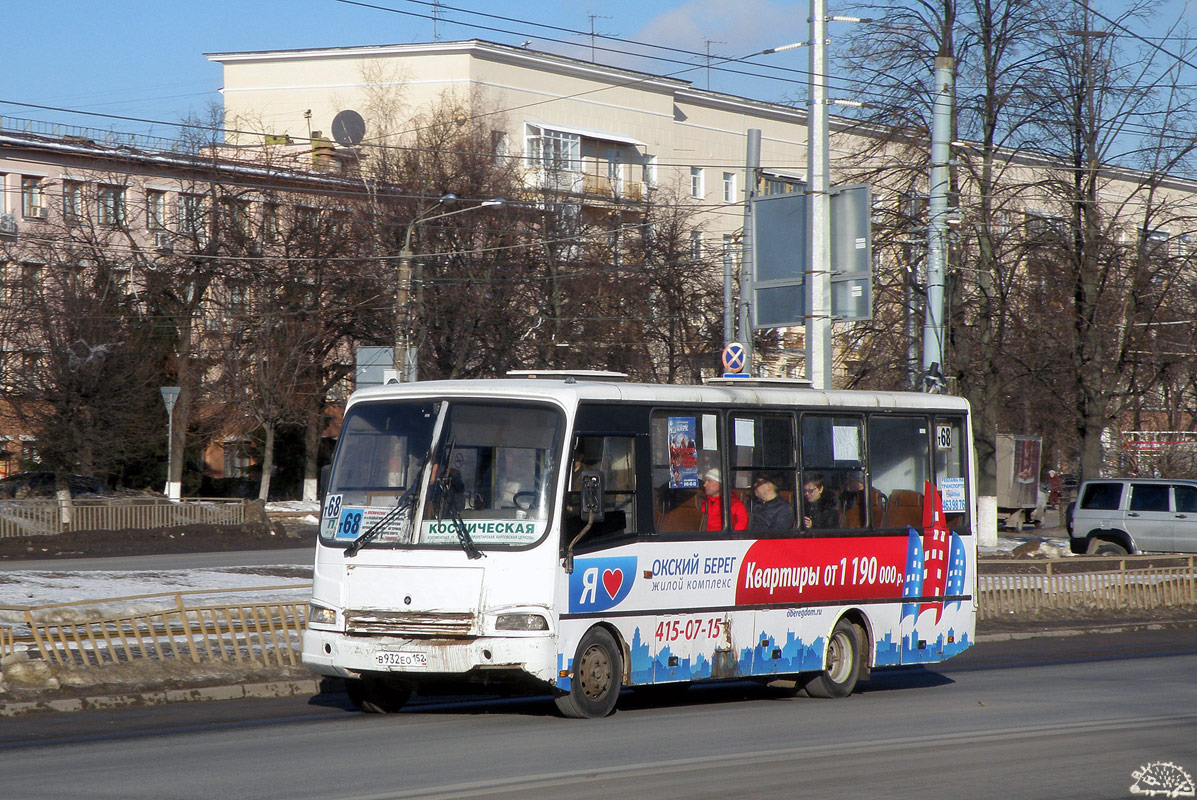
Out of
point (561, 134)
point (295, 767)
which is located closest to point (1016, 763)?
point (295, 767)

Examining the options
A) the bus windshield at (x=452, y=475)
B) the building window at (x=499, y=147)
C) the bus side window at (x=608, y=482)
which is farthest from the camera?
the building window at (x=499, y=147)

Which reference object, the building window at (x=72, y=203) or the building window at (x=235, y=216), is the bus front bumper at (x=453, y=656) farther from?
the building window at (x=235, y=216)

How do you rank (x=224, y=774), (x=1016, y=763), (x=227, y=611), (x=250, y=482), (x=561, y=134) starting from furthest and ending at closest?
1. (x=561, y=134)
2. (x=250, y=482)
3. (x=227, y=611)
4. (x=1016, y=763)
5. (x=224, y=774)

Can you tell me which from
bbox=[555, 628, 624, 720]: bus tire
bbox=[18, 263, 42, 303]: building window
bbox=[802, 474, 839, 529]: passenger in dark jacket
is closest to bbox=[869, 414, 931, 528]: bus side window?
bbox=[802, 474, 839, 529]: passenger in dark jacket

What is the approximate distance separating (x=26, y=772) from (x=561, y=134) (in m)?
58.4

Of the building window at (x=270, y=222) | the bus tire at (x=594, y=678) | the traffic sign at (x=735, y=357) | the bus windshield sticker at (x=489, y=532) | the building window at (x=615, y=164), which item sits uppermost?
the building window at (x=615, y=164)

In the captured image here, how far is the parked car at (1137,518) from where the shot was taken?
31078mm

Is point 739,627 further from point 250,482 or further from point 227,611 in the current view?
point 250,482

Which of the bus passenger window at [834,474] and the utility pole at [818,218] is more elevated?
the utility pole at [818,218]

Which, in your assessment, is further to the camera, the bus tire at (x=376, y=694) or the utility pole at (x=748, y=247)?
the utility pole at (x=748, y=247)

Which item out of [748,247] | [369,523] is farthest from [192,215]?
[369,523]

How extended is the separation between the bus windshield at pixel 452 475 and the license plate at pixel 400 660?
88 cm

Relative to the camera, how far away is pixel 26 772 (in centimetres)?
932

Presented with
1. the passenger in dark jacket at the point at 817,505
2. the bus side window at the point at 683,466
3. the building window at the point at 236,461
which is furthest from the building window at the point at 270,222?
the bus side window at the point at 683,466
